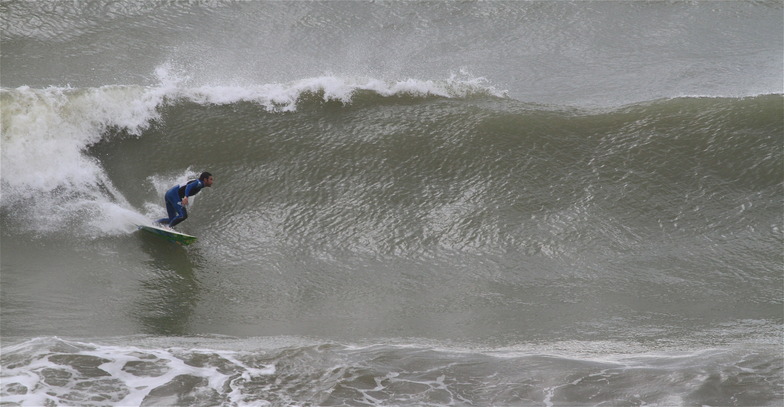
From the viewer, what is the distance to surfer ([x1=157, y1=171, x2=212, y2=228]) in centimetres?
947

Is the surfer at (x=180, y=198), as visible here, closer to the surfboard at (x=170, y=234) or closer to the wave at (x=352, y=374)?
the surfboard at (x=170, y=234)

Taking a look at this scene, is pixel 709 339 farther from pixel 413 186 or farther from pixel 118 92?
pixel 118 92

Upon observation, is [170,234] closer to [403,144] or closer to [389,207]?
[389,207]

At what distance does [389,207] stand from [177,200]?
2.94 meters

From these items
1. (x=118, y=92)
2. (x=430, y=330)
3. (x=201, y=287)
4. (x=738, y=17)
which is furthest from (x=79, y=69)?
(x=738, y=17)

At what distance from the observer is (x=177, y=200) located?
9.48 m

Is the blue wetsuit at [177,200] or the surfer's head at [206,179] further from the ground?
the surfer's head at [206,179]

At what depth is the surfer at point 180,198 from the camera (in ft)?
31.1

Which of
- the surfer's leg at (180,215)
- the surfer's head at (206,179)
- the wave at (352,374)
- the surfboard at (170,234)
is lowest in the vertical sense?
the wave at (352,374)

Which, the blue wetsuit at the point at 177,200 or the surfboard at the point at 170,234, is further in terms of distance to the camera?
the blue wetsuit at the point at 177,200

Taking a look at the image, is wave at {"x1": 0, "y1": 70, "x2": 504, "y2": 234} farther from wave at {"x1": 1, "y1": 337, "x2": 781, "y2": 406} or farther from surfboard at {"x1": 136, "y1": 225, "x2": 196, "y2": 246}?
wave at {"x1": 1, "y1": 337, "x2": 781, "y2": 406}

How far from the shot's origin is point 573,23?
14680 millimetres

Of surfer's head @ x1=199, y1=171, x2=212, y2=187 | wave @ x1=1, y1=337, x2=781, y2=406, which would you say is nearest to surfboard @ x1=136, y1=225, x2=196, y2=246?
surfer's head @ x1=199, y1=171, x2=212, y2=187

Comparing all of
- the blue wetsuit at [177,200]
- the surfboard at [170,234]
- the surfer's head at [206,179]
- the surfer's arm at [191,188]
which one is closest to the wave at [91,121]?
the surfboard at [170,234]
